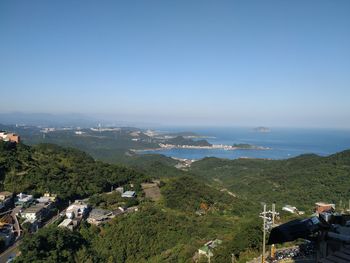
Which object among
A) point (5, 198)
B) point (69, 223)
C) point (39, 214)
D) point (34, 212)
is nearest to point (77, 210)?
point (69, 223)

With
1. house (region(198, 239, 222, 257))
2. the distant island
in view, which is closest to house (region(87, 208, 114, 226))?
house (region(198, 239, 222, 257))

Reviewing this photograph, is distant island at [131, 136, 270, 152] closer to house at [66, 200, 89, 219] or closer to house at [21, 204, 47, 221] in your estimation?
house at [66, 200, 89, 219]

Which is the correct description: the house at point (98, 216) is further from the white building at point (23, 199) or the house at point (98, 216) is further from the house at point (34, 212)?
the white building at point (23, 199)

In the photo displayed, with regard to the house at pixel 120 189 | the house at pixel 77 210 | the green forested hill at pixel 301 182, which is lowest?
the green forested hill at pixel 301 182

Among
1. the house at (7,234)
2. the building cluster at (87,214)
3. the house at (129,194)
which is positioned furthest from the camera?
the house at (129,194)

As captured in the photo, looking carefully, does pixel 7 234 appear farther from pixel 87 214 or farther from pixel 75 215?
pixel 87 214

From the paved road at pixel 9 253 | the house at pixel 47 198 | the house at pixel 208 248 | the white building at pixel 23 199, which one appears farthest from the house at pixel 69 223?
the house at pixel 208 248
